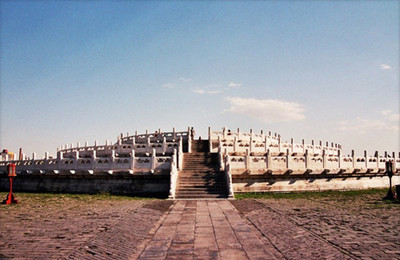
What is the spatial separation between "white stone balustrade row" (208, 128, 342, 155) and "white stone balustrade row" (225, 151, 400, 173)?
6.88 ft

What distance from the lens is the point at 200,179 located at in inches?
748

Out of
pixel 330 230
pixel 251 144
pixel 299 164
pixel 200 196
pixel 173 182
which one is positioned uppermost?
pixel 251 144

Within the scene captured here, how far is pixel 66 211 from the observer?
40.3ft

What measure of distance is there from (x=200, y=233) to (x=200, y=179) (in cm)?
1060

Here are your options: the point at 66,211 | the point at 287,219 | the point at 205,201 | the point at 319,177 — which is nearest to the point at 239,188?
the point at 205,201

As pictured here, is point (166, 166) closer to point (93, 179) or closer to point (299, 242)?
point (93, 179)

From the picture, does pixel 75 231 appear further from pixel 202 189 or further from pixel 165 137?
pixel 165 137

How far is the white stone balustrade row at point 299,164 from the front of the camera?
19.9m

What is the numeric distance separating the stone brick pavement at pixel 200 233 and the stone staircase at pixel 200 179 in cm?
431

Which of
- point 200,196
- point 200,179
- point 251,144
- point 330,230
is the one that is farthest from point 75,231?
point 251,144

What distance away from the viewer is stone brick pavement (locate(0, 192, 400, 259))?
662cm

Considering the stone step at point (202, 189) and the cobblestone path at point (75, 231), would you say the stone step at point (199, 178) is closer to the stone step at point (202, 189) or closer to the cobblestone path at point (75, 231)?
the stone step at point (202, 189)

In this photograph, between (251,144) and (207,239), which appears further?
(251,144)

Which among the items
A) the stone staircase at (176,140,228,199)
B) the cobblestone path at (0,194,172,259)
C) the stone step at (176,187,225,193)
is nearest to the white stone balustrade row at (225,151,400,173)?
the stone staircase at (176,140,228,199)
